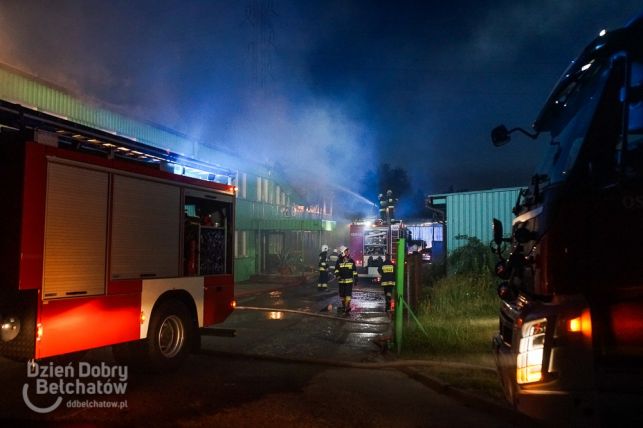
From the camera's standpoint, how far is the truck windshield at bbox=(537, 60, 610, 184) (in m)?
3.19

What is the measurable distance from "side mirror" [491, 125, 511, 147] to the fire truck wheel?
431 cm

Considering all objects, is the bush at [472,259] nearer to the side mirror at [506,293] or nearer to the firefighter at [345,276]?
the firefighter at [345,276]

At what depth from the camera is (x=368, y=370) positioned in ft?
23.0

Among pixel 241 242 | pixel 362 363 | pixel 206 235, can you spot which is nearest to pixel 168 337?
pixel 206 235

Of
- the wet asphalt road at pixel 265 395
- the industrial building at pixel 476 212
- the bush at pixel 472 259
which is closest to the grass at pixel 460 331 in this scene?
the wet asphalt road at pixel 265 395

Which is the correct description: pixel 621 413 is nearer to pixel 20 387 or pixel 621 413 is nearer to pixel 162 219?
pixel 162 219

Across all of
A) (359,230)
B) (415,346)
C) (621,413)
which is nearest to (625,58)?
(621,413)

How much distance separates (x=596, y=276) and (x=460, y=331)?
539 centimetres

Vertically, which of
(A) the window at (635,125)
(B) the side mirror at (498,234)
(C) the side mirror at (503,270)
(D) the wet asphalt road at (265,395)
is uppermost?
(A) the window at (635,125)

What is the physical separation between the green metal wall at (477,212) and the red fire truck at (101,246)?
10122 mm

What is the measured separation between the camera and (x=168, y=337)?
665 centimetres

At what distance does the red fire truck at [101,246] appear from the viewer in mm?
4859

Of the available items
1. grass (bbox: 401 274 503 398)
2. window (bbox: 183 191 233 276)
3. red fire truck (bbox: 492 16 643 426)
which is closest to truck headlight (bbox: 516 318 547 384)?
red fire truck (bbox: 492 16 643 426)

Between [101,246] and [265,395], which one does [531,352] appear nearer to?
[265,395]
